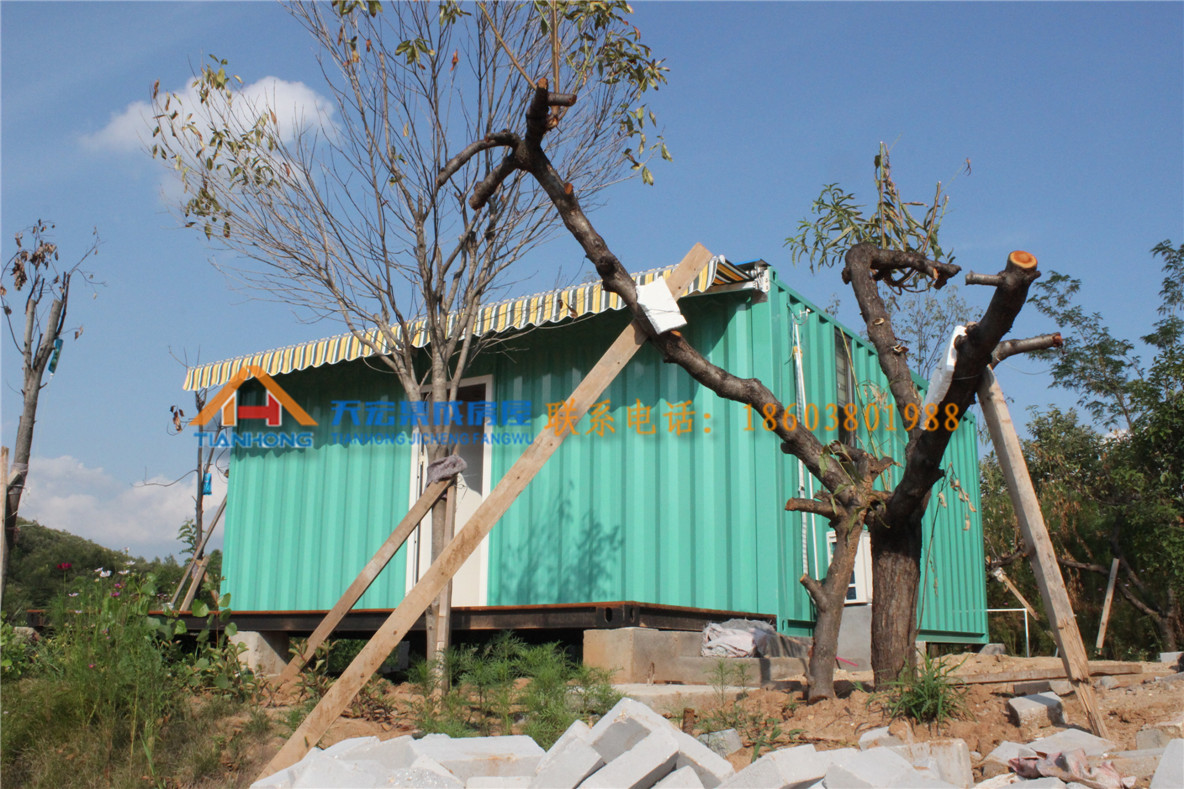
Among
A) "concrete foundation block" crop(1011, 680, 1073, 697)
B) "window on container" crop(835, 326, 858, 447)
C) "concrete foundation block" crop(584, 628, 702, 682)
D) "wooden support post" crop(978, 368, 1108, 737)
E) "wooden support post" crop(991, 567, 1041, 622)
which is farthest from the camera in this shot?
"wooden support post" crop(991, 567, 1041, 622)

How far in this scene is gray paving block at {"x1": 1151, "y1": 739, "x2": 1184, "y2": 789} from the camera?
95.3 inches

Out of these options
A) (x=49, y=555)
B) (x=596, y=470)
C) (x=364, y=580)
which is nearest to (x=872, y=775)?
(x=364, y=580)

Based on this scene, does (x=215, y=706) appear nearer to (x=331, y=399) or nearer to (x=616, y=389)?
(x=616, y=389)

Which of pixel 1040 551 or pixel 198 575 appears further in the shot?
pixel 198 575

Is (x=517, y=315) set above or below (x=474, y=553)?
above

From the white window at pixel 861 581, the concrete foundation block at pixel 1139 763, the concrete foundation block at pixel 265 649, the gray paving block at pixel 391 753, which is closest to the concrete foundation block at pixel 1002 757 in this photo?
the concrete foundation block at pixel 1139 763

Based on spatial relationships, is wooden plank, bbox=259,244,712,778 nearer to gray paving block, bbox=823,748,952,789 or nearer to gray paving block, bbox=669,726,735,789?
gray paving block, bbox=669,726,735,789

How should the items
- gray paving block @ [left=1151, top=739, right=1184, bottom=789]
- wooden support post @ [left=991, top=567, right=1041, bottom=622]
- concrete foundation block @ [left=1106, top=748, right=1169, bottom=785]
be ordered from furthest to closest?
1. wooden support post @ [left=991, top=567, right=1041, bottom=622]
2. concrete foundation block @ [left=1106, top=748, right=1169, bottom=785]
3. gray paving block @ [left=1151, top=739, right=1184, bottom=789]

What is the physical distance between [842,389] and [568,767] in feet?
17.7

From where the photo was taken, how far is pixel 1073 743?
2.99m

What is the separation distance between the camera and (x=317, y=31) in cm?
554

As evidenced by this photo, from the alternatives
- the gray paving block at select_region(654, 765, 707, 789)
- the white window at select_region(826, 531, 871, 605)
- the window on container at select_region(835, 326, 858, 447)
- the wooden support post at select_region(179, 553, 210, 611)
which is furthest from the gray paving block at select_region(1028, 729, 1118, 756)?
the wooden support post at select_region(179, 553, 210, 611)

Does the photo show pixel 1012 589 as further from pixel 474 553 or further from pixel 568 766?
pixel 568 766

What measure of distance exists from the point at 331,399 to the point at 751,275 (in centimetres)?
464
